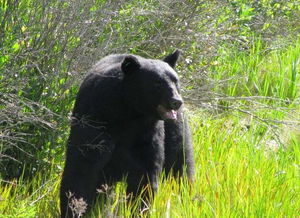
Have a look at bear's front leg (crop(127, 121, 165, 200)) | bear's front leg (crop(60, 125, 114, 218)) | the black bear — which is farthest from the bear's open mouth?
bear's front leg (crop(60, 125, 114, 218))

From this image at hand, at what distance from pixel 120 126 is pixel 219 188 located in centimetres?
82

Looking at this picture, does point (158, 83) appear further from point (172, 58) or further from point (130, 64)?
point (172, 58)

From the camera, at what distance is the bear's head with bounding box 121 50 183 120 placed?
19.0ft

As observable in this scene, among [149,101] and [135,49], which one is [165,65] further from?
[135,49]

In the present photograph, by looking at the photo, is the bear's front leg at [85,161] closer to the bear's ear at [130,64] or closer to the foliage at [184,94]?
the foliage at [184,94]

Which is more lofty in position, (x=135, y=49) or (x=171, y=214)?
(x=135, y=49)

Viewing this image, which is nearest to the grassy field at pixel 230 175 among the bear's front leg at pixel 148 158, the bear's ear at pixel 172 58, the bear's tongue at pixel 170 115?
the bear's front leg at pixel 148 158

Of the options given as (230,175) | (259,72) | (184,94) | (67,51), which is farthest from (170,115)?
(259,72)

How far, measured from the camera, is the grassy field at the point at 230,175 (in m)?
5.48

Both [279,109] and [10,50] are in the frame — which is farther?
[279,109]

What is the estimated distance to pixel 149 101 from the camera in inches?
230

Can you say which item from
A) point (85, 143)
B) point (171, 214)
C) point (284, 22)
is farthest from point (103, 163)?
point (284, 22)

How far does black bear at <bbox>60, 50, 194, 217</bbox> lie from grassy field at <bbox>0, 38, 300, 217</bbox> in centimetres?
19

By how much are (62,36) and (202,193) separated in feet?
5.87
